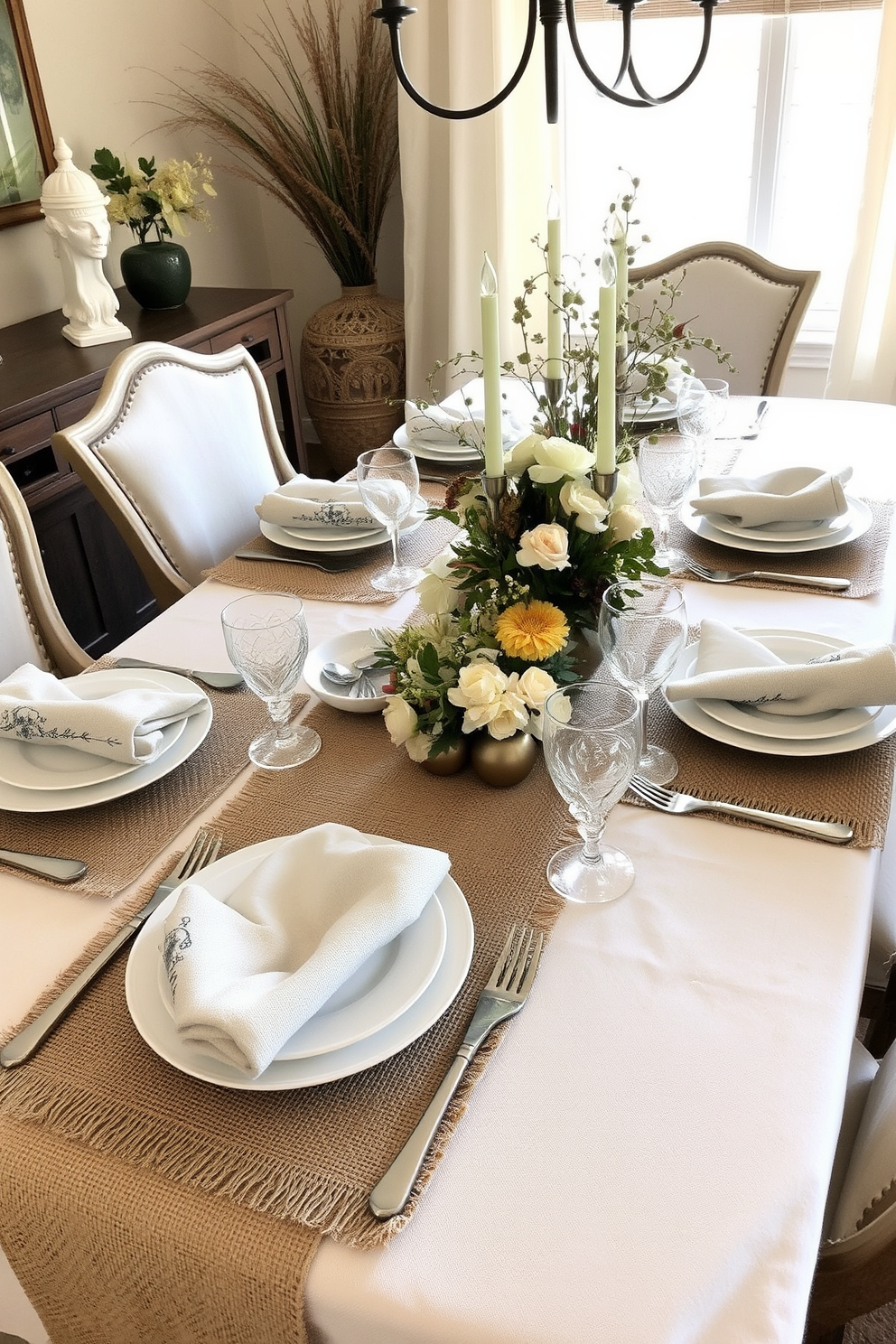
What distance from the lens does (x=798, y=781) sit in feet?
3.19

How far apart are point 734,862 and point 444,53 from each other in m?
2.99

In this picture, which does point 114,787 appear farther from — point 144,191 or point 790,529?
point 144,191

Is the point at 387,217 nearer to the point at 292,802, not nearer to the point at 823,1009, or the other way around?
the point at 292,802

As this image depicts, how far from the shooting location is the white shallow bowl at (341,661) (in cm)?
112

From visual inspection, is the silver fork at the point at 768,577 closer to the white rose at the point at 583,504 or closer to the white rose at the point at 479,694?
the white rose at the point at 583,504

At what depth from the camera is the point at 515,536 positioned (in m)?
1.02

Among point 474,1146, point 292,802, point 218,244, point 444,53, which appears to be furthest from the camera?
point 218,244

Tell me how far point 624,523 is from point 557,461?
0.32ft

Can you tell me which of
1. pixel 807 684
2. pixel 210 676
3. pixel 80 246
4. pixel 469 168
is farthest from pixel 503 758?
pixel 469 168

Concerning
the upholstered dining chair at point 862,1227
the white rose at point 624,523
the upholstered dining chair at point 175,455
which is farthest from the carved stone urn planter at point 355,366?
the upholstered dining chair at point 862,1227

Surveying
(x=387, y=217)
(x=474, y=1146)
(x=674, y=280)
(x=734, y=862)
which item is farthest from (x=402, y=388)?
(x=474, y=1146)

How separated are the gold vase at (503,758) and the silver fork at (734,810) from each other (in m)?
0.10

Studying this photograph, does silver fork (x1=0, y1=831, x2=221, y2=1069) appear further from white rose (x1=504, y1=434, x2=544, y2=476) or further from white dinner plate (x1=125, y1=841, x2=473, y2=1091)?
white rose (x1=504, y1=434, x2=544, y2=476)

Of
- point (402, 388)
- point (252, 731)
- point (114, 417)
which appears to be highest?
point (114, 417)
